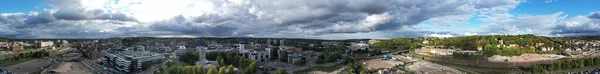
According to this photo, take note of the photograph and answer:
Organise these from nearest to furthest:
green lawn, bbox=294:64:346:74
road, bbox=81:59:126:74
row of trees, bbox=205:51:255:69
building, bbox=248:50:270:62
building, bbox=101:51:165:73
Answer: building, bbox=101:51:165:73 → green lawn, bbox=294:64:346:74 → row of trees, bbox=205:51:255:69 → road, bbox=81:59:126:74 → building, bbox=248:50:270:62

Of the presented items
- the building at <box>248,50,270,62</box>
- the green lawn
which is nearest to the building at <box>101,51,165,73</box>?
the building at <box>248,50,270,62</box>

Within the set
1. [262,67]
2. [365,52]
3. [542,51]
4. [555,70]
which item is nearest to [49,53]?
[262,67]

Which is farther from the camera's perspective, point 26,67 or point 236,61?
point 26,67

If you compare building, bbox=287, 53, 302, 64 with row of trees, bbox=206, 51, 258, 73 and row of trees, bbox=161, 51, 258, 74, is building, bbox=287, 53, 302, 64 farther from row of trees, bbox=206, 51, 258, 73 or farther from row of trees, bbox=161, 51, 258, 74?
row of trees, bbox=161, 51, 258, 74

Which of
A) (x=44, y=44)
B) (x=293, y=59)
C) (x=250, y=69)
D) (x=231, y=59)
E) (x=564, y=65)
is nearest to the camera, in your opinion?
(x=250, y=69)

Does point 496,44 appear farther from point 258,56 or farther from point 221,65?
point 221,65

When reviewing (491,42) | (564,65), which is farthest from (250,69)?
(491,42)

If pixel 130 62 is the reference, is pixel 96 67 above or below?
below

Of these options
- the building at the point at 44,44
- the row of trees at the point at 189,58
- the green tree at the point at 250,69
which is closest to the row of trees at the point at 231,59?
the green tree at the point at 250,69

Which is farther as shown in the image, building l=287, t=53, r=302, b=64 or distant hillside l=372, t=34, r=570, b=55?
distant hillside l=372, t=34, r=570, b=55

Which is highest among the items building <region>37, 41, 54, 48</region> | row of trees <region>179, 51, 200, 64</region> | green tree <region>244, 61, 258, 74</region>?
building <region>37, 41, 54, 48</region>

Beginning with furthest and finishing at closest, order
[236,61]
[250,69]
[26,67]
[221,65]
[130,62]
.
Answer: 1. [26,67]
2. [236,61]
3. [221,65]
4. [130,62]
5. [250,69]
